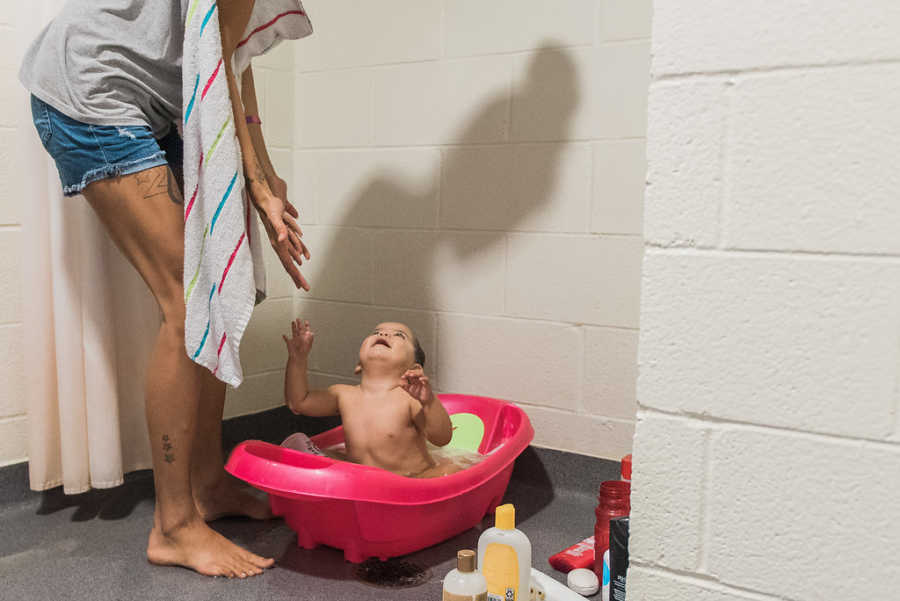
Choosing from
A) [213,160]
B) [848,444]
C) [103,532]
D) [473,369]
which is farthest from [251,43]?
[848,444]

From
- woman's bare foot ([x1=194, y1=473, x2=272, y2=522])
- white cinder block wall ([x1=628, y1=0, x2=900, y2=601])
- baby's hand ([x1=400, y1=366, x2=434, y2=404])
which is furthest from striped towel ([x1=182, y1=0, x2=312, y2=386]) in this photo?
white cinder block wall ([x1=628, y1=0, x2=900, y2=601])

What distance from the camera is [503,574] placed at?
1301 millimetres

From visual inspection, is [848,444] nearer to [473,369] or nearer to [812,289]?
[812,289]

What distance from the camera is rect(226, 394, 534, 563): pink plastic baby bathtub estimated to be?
1.45m

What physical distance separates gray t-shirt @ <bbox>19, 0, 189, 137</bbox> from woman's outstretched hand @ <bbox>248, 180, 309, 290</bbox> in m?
0.26

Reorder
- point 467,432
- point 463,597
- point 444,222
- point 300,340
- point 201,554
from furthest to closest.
Answer: point 444,222, point 467,432, point 300,340, point 201,554, point 463,597

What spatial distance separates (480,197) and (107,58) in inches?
39.0

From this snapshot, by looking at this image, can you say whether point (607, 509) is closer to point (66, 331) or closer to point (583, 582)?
point (583, 582)

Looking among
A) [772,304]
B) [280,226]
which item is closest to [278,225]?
[280,226]

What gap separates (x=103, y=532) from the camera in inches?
69.1

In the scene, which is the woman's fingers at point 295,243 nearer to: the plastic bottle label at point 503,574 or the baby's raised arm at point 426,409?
the baby's raised arm at point 426,409

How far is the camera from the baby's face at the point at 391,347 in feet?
5.94

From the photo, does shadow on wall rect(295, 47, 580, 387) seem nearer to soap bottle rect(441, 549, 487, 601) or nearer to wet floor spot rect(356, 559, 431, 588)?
wet floor spot rect(356, 559, 431, 588)

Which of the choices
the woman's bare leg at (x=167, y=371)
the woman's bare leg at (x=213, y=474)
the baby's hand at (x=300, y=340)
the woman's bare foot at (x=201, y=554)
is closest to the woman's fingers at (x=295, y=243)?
the woman's bare leg at (x=167, y=371)
